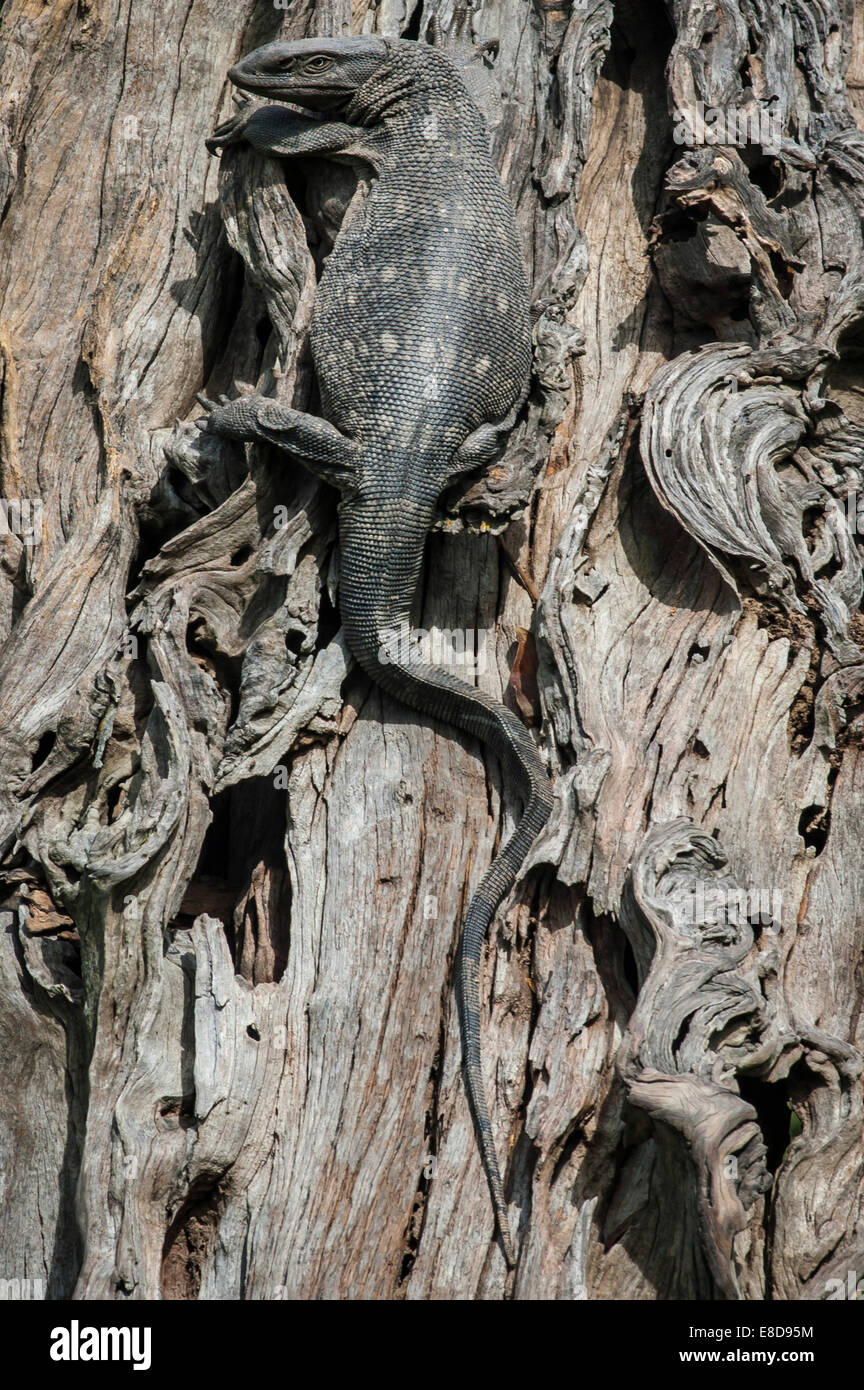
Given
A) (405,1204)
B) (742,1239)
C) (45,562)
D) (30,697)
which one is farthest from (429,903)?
(45,562)

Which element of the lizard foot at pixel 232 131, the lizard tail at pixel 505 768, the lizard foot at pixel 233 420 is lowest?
the lizard tail at pixel 505 768

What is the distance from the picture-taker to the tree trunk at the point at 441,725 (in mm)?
4172

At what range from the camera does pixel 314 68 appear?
17.4 ft

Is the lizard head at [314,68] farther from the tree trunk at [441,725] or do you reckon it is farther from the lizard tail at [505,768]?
the lizard tail at [505,768]

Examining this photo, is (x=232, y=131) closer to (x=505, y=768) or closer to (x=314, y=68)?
(x=314, y=68)

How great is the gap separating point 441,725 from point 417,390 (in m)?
1.38

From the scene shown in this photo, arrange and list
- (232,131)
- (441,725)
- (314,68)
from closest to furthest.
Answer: (441,725) → (314,68) → (232,131)

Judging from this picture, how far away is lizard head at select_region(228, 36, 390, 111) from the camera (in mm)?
5266

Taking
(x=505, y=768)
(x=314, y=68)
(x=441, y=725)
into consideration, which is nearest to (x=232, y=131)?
(x=314, y=68)

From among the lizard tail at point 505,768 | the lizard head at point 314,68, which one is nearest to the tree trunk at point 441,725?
the lizard tail at point 505,768

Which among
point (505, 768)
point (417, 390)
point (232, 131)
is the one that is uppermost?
point (232, 131)

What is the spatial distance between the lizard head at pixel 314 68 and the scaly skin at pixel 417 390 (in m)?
0.32

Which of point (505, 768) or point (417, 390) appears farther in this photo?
point (505, 768)

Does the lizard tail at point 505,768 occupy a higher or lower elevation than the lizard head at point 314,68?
lower
